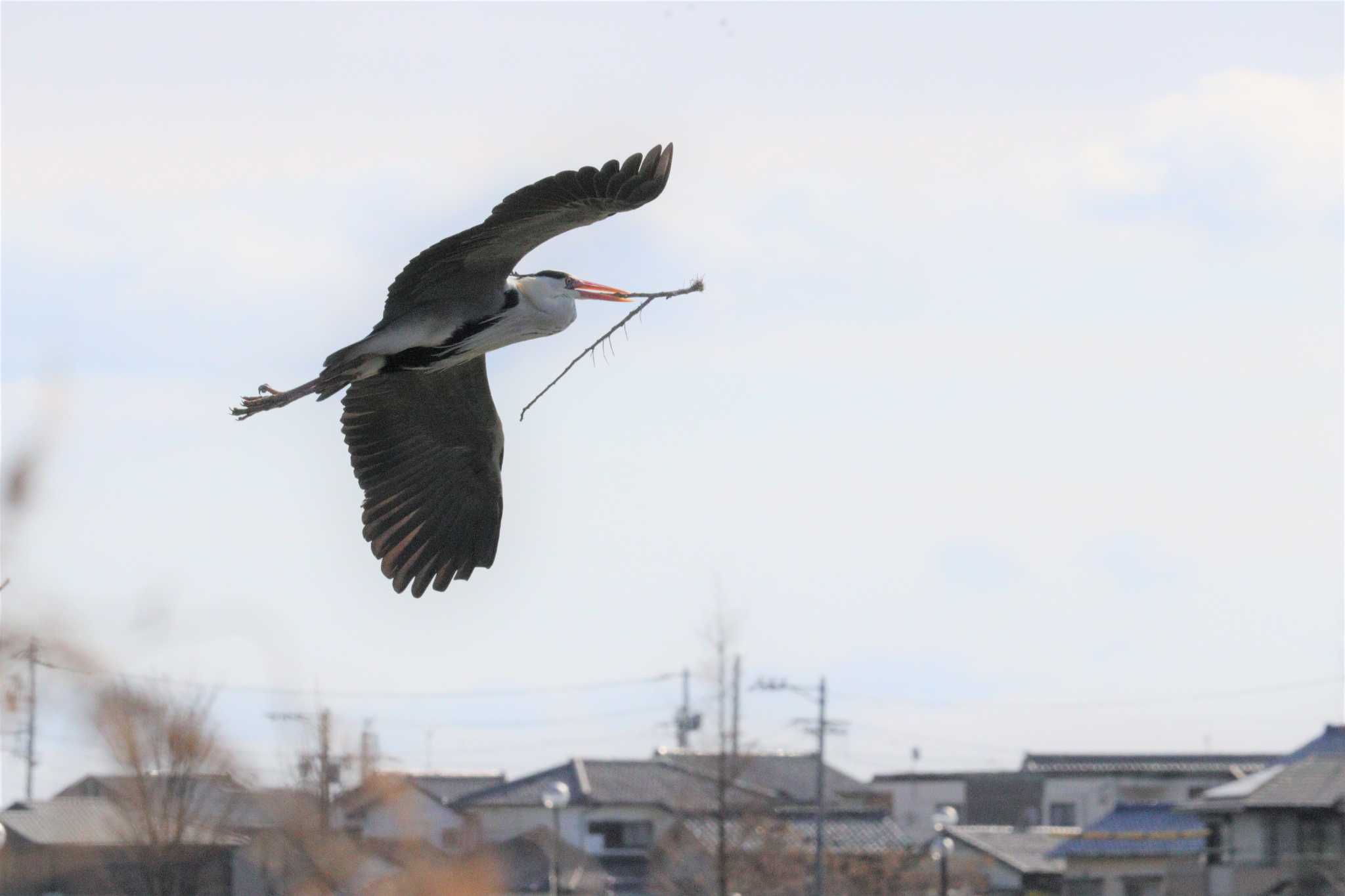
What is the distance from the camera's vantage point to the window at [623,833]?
46.8 m

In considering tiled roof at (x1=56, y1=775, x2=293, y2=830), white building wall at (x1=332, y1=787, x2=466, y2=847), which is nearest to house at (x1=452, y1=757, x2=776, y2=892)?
white building wall at (x1=332, y1=787, x2=466, y2=847)

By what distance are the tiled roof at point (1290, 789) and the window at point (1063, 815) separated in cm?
2536

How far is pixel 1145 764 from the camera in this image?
64688 millimetres

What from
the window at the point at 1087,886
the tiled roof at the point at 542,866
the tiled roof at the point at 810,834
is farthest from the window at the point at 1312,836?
the tiled roof at the point at 542,866

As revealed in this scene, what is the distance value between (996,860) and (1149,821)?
7.44m

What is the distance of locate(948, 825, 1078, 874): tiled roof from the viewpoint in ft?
162

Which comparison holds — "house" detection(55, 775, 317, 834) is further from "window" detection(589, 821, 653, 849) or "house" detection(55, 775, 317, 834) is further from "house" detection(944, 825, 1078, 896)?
"house" detection(944, 825, 1078, 896)

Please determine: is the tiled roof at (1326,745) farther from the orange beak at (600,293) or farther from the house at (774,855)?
the orange beak at (600,293)

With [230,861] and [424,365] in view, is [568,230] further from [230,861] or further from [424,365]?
[230,861]

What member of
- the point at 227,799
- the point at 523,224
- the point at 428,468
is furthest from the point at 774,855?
the point at 523,224

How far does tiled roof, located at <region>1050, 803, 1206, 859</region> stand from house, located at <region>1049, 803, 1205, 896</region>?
0.01 metres

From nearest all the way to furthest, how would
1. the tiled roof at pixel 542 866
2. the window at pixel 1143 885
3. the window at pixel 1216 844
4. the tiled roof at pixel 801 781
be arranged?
the window at pixel 1216 844, the window at pixel 1143 885, the tiled roof at pixel 542 866, the tiled roof at pixel 801 781

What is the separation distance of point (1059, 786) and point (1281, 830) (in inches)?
1094

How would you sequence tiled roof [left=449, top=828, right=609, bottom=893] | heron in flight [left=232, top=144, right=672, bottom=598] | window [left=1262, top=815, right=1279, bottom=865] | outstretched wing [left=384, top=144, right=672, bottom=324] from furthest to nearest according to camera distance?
tiled roof [left=449, top=828, right=609, bottom=893], window [left=1262, top=815, right=1279, bottom=865], heron in flight [left=232, top=144, right=672, bottom=598], outstretched wing [left=384, top=144, right=672, bottom=324]
